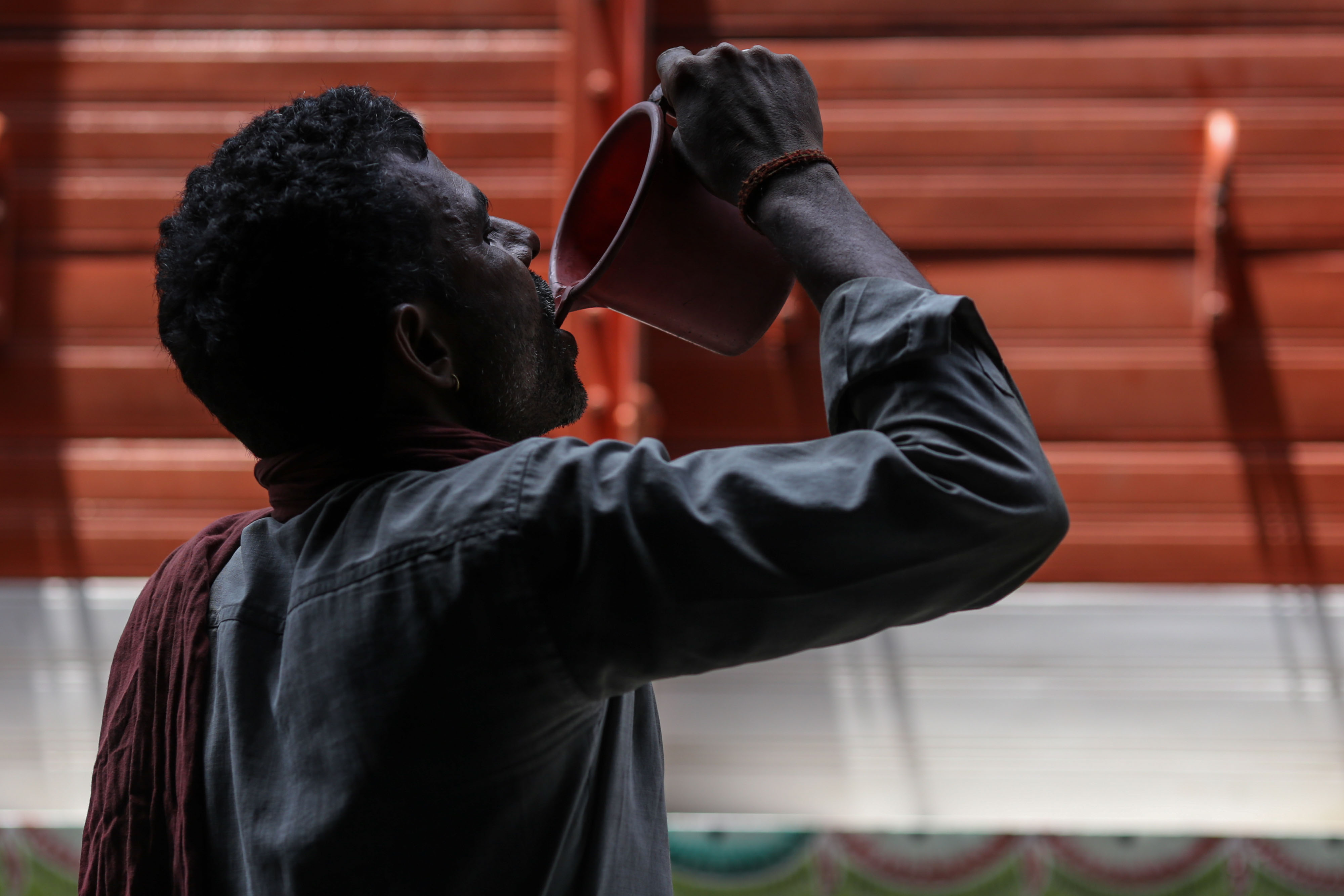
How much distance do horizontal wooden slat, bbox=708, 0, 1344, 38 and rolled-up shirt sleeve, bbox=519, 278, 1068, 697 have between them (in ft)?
5.54

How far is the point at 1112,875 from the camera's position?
5.58 ft

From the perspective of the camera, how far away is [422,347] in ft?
Answer: 2.06

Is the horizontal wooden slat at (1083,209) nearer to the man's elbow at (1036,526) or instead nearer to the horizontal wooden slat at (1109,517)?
the horizontal wooden slat at (1109,517)

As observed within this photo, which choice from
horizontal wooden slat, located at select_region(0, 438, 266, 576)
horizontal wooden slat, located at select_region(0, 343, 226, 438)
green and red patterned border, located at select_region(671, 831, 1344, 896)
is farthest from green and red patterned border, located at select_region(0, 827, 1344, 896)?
horizontal wooden slat, located at select_region(0, 343, 226, 438)

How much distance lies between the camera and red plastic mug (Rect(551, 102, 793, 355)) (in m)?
0.72

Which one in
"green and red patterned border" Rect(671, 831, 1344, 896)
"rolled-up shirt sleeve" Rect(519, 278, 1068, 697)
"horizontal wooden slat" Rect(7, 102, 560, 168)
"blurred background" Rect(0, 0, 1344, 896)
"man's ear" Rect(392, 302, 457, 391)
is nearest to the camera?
"rolled-up shirt sleeve" Rect(519, 278, 1068, 697)

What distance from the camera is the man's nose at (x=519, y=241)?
0.71 meters

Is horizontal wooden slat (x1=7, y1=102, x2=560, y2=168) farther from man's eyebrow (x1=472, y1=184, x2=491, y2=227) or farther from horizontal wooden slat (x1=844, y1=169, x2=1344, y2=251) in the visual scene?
man's eyebrow (x1=472, y1=184, x2=491, y2=227)

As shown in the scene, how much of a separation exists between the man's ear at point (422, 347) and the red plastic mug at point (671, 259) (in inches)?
4.9

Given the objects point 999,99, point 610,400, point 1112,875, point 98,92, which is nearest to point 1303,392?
point 999,99

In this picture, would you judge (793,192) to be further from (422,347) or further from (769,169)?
(422,347)

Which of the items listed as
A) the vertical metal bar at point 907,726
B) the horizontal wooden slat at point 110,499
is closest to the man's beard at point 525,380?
the vertical metal bar at point 907,726

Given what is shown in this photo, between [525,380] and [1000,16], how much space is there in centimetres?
172

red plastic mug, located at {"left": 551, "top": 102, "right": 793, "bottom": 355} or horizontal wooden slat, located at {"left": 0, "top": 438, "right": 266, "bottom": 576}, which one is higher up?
red plastic mug, located at {"left": 551, "top": 102, "right": 793, "bottom": 355}
